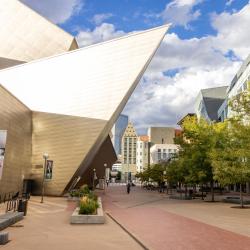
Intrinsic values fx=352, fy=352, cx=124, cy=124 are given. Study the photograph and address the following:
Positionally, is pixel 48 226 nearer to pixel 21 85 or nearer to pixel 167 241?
pixel 167 241

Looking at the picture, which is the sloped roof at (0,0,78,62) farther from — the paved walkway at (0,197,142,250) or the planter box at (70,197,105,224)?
the planter box at (70,197,105,224)

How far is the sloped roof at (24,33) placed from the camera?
153 feet

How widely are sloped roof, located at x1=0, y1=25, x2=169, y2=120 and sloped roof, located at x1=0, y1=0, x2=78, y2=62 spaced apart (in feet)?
35.9

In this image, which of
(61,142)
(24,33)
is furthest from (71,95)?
(24,33)

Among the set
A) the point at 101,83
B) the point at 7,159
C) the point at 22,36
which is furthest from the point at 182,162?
the point at 22,36

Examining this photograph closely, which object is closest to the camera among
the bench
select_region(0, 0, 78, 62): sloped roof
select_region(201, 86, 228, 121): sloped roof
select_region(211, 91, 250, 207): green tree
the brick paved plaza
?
the brick paved plaza

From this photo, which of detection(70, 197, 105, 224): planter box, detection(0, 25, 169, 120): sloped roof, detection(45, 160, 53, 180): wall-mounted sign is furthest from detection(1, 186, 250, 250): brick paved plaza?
detection(0, 25, 169, 120): sloped roof

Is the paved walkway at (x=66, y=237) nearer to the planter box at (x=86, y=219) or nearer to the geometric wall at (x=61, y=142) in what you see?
the planter box at (x=86, y=219)

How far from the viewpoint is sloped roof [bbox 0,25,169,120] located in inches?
1451

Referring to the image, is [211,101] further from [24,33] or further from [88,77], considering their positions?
[88,77]

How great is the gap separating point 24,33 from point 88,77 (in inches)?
611

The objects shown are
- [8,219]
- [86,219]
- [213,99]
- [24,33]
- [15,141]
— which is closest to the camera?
[8,219]

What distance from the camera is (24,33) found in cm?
4706

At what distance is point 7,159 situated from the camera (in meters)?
30.0
